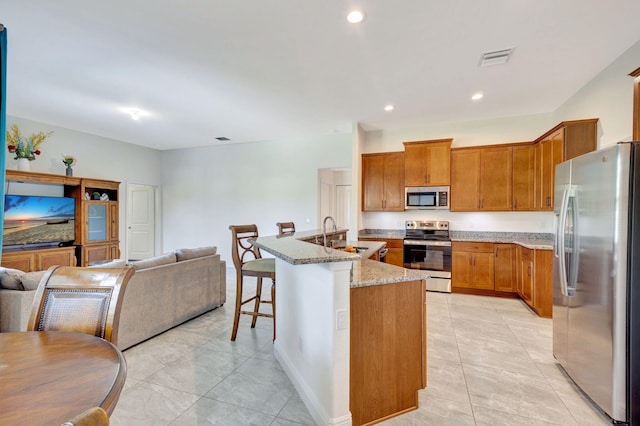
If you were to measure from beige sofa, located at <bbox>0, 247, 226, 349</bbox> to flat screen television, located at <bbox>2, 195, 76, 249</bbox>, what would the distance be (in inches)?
120

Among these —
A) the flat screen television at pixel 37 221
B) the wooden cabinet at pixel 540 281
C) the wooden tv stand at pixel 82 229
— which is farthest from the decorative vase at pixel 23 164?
the wooden cabinet at pixel 540 281

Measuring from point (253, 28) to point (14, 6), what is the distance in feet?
5.91

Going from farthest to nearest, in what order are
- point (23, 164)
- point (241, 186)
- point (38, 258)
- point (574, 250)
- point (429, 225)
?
1. point (241, 186)
2. point (429, 225)
3. point (38, 258)
4. point (23, 164)
5. point (574, 250)

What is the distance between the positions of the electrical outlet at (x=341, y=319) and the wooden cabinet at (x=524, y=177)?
4251 mm

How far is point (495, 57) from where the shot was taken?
292 cm

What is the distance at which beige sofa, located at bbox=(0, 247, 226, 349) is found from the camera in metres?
2.46

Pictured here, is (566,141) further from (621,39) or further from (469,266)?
(469,266)

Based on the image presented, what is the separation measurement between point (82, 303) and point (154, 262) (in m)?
1.93

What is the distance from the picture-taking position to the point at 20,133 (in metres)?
4.90

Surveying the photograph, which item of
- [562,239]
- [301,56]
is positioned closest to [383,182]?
[301,56]

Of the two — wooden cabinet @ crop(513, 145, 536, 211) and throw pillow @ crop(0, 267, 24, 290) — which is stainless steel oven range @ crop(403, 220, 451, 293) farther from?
throw pillow @ crop(0, 267, 24, 290)

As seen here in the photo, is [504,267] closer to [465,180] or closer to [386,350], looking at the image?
[465,180]

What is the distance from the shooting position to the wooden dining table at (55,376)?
2.53 ft

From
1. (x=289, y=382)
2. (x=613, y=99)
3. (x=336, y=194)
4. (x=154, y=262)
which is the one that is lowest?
(x=289, y=382)
